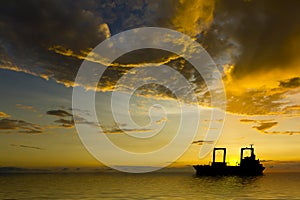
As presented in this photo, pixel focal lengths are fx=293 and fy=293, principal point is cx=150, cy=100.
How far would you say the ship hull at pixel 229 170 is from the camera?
13262 centimetres

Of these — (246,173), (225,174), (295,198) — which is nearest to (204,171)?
(225,174)

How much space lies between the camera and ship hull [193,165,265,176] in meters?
133

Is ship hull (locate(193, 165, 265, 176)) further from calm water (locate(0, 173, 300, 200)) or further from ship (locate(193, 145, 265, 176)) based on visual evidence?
calm water (locate(0, 173, 300, 200))

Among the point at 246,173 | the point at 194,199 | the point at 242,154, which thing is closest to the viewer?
the point at 194,199

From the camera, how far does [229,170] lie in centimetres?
13825

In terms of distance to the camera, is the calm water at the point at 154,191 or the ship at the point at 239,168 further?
the ship at the point at 239,168

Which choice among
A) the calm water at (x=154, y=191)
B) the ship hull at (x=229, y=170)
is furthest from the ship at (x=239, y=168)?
the calm water at (x=154, y=191)

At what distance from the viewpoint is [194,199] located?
156 ft

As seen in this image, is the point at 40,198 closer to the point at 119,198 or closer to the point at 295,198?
the point at 119,198

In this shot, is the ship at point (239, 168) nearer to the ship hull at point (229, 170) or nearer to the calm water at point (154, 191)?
the ship hull at point (229, 170)

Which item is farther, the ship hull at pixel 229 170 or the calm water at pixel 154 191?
the ship hull at pixel 229 170

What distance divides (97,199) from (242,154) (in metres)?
109

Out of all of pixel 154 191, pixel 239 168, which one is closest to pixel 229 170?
pixel 239 168

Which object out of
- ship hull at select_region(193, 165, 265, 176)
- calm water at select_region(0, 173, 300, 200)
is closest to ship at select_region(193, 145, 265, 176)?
ship hull at select_region(193, 165, 265, 176)
